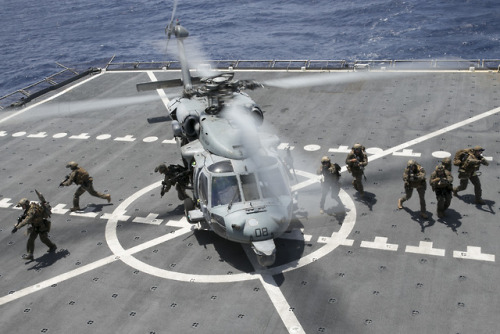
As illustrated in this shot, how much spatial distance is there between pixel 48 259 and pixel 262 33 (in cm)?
6271

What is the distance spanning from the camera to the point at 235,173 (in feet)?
55.0

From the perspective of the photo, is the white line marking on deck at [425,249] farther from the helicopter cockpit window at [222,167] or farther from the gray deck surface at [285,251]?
the helicopter cockpit window at [222,167]

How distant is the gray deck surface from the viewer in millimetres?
14461

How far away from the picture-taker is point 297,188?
21.6 meters

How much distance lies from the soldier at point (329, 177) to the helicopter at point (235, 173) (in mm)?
1830

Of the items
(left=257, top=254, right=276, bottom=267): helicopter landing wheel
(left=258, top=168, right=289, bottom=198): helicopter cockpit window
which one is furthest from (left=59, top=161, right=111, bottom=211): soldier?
(left=257, top=254, right=276, bottom=267): helicopter landing wheel

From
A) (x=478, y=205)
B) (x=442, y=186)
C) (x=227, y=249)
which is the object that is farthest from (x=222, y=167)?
(x=478, y=205)

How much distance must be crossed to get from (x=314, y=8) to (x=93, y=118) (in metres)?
61.5

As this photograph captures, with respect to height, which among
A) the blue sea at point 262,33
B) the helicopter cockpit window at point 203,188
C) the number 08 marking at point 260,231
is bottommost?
the blue sea at point 262,33

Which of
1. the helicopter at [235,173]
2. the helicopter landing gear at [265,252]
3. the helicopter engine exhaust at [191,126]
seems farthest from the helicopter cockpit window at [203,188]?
the helicopter engine exhaust at [191,126]

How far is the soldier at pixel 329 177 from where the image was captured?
18.8 metres

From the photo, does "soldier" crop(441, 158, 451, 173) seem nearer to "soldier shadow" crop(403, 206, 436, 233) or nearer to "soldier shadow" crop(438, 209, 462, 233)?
"soldier shadow" crop(438, 209, 462, 233)

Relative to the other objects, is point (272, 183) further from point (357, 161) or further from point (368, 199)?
point (368, 199)

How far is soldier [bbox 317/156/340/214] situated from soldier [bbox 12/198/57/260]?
33.5 ft
